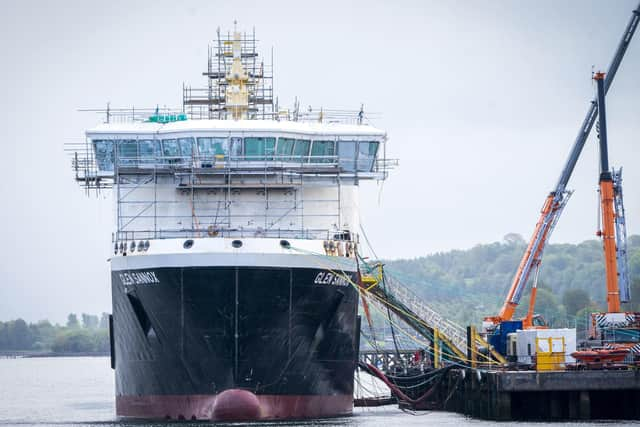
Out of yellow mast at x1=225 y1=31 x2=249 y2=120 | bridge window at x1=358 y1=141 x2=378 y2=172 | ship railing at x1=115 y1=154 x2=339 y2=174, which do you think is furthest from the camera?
yellow mast at x1=225 y1=31 x2=249 y2=120

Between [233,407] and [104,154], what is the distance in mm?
11829

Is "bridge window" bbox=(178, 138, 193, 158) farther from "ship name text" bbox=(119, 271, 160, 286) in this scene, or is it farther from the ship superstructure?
"ship name text" bbox=(119, 271, 160, 286)

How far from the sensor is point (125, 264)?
4747cm

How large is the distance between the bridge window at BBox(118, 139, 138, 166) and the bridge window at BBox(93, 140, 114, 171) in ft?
1.48

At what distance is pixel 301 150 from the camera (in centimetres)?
5009

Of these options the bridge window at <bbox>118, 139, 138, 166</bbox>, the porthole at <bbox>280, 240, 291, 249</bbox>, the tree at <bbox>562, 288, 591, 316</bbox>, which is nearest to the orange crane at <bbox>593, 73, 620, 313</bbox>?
the porthole at <bbox>280, 240, 291, 249</bbox>

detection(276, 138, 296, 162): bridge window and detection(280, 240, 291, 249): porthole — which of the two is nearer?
detection(280, 240, 291, 249): porthole

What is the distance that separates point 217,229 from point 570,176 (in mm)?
26955

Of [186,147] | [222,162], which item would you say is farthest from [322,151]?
[186,147]

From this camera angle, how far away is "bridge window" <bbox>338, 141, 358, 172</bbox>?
167 feet

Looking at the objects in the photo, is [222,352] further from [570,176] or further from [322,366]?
[570,176]

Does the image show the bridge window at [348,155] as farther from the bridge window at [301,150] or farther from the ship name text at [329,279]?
the ship name text at [329,279]

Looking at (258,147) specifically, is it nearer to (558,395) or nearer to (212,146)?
(212,146)

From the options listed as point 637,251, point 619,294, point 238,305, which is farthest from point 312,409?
point 637,251
